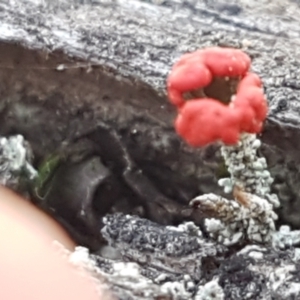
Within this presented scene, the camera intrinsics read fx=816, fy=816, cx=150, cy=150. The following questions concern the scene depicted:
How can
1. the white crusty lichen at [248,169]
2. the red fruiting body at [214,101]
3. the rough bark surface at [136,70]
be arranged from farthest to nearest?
the rough bark surface at [136,70] < the white crusty lichen at [248,169] < the red fruiting body at [214,101]

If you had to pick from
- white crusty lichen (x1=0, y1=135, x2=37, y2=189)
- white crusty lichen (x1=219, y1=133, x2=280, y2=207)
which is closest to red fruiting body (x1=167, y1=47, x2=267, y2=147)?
white crusty lichen (x1=219, y1=133, x2=280, y2=207)

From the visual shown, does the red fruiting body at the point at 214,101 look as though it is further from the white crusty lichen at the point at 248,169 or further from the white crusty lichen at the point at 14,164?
the white crusty lichen at the point at 14,164

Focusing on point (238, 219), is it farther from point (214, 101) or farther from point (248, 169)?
point (214, 101)

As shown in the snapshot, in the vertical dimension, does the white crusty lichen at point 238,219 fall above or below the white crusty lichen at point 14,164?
above

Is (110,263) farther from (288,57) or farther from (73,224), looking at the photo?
(288,57)

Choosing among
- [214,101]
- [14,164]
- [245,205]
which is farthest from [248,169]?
[14,164]

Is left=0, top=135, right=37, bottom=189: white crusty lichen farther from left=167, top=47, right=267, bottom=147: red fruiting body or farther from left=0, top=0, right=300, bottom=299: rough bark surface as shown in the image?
left=167, top=47, right=267, bottom=147: red fruiting body

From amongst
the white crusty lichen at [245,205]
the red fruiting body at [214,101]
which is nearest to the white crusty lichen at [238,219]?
the white crusty lichen at [245,205]
